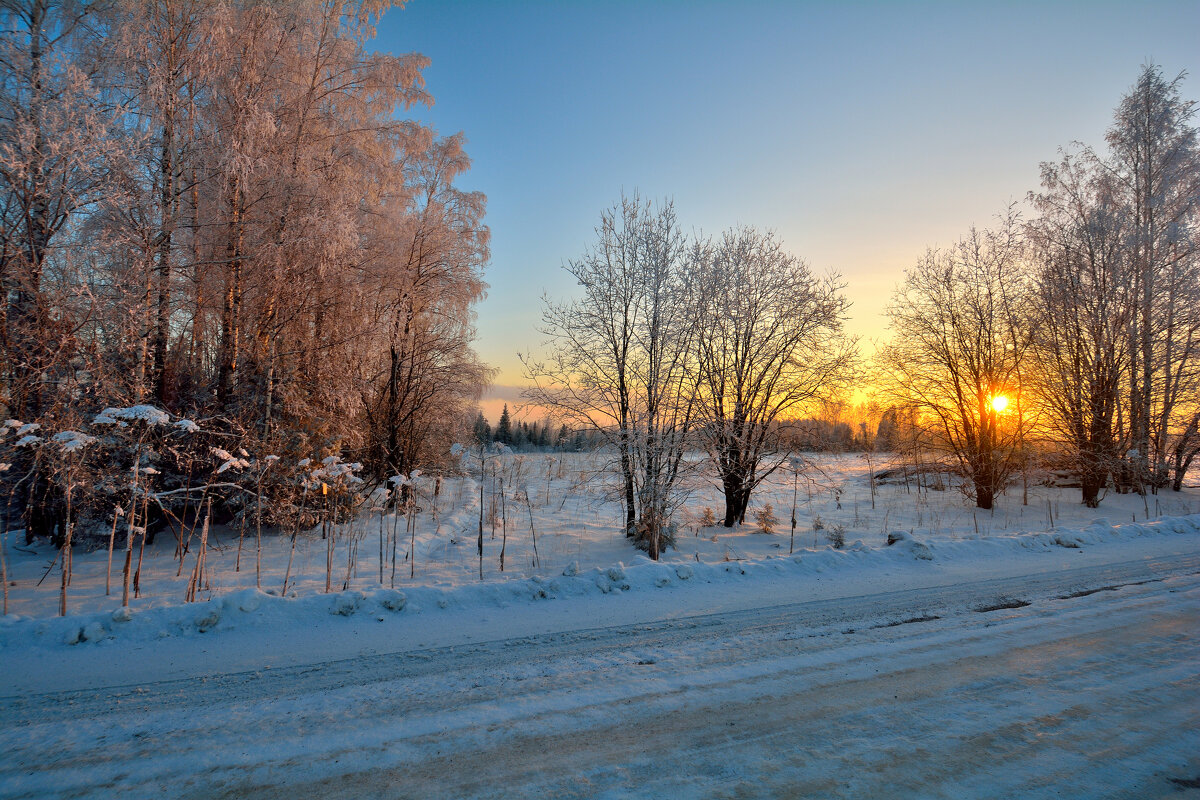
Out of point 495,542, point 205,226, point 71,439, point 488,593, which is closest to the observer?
point 71,439

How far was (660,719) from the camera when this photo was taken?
3221mm

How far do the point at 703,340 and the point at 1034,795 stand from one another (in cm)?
961

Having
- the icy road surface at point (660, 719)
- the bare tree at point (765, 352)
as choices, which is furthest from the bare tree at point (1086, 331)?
the icy road surface at point (660, 719)

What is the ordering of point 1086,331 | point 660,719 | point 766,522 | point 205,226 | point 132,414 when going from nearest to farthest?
point 660,719, point 132,414, point 205,226, point 766,522, point 1086,331

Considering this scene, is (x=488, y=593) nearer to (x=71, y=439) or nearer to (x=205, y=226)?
(x=71, y=439)

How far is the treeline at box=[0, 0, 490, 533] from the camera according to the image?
25.5ft

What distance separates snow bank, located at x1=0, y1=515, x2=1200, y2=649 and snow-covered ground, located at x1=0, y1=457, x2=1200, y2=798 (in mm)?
27

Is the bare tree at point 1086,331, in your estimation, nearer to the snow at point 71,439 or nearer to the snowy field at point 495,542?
the snowy field at point 495,542

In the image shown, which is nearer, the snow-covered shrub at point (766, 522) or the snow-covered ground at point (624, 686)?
the snow-covered ground at point (624, 686)

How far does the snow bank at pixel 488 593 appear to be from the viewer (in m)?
4.53

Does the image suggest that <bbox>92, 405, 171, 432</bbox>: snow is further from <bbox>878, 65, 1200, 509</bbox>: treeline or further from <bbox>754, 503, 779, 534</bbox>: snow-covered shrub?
<bbox>878, 65, 1200, 509</bbox>: treeline

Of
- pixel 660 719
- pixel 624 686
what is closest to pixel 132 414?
pixel 624 686

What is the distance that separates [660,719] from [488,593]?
3071 millimetres

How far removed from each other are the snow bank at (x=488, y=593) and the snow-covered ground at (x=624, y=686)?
3cm
